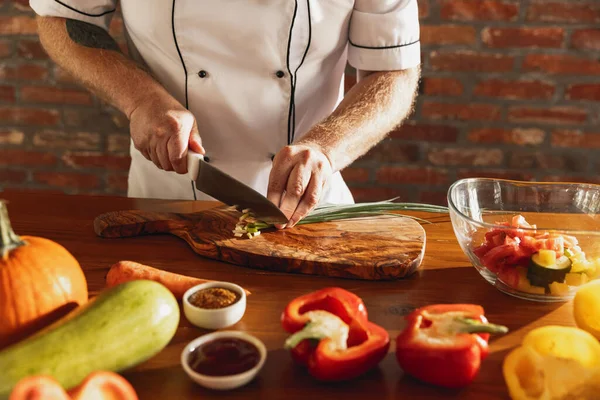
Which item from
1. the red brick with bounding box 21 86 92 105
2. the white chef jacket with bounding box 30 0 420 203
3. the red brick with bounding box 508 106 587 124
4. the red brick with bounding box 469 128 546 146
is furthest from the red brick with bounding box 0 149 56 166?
the red brick with bounding box 508 106 587 124

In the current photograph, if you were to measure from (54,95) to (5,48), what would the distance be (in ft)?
0.91

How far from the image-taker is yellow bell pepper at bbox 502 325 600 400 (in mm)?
734

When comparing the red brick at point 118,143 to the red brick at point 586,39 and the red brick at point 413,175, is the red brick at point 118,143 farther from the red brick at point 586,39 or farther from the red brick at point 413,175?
the red brick at point 586,39

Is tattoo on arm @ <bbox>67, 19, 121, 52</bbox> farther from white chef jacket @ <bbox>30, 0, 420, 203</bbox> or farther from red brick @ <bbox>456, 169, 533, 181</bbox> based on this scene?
red brick @ <bbox>456, 169, 533, 181</bbox>

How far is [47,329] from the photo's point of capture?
0.75 meters

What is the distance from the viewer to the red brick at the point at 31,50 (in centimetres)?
248

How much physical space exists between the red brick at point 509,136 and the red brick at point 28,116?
1.85 meters

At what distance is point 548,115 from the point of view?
2.47 meters

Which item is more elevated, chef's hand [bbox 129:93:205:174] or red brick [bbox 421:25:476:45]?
red brick [bbox 421:25:476:45]

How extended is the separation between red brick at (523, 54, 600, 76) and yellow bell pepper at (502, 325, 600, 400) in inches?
73.8

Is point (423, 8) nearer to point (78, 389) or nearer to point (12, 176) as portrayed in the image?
point (12, 176)

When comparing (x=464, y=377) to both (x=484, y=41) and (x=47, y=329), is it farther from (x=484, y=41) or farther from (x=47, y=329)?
(x=484, y=41)

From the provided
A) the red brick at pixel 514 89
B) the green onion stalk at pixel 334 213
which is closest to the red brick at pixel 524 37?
the red brick at pixel 514 89

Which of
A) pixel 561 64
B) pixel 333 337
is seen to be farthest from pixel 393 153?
pixel 333 337
